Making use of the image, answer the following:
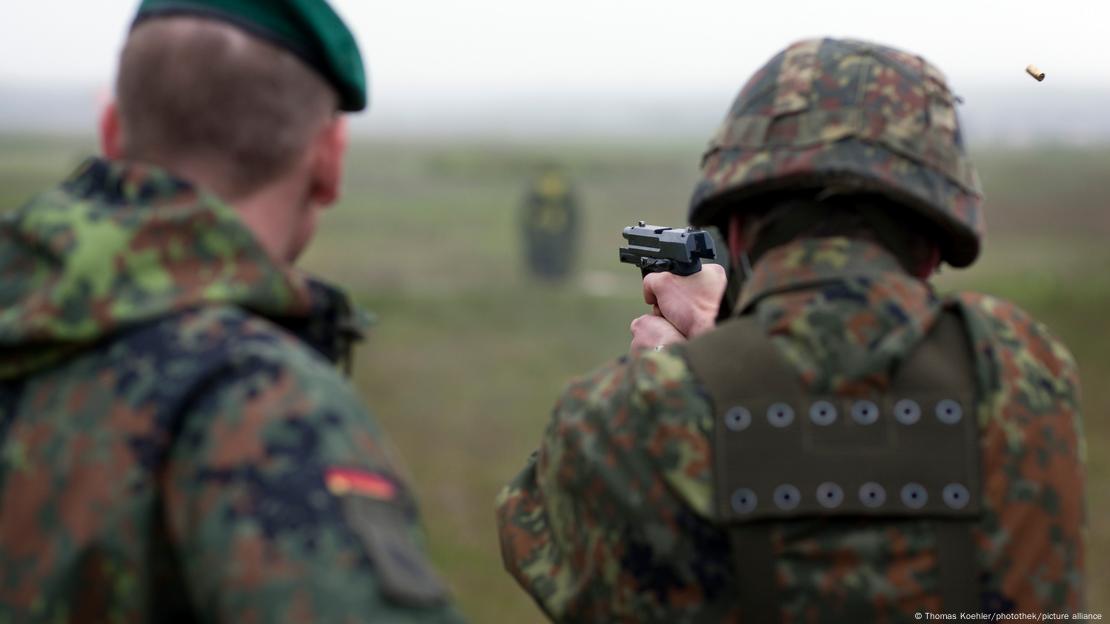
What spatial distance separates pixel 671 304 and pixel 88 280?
200 centimetres

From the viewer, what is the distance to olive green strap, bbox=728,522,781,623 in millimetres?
2578

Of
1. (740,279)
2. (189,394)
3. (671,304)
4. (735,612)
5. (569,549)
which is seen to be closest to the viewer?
(189,394)

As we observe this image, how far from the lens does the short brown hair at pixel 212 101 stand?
216cm

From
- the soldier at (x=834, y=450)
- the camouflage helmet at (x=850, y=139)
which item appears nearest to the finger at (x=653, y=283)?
the camouflage helmet at (x=850, y=139)

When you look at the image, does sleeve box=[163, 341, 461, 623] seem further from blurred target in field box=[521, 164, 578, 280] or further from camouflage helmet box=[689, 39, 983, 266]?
blurred target in field box=[521, 164, 578, 280]

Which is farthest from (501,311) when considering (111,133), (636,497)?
(111,133)

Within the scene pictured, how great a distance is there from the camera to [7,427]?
6.76 ft

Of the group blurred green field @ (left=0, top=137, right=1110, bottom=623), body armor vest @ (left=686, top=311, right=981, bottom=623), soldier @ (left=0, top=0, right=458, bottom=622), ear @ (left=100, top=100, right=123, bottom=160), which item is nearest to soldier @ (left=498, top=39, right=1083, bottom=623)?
body armor vest @ (left=686, top=311, right=981, bottom=623)

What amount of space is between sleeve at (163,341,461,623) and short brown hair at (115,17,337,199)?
1.19 ft

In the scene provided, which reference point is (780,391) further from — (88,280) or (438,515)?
(438,515)

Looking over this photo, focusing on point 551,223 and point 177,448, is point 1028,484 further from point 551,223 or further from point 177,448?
point 551,223

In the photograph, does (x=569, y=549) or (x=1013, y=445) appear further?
(x=569, y=549)

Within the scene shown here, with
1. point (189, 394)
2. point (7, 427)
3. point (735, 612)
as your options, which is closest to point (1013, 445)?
point (735, 612)

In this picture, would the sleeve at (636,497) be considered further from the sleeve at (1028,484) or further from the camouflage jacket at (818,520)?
the sleeve at (1028,484)
